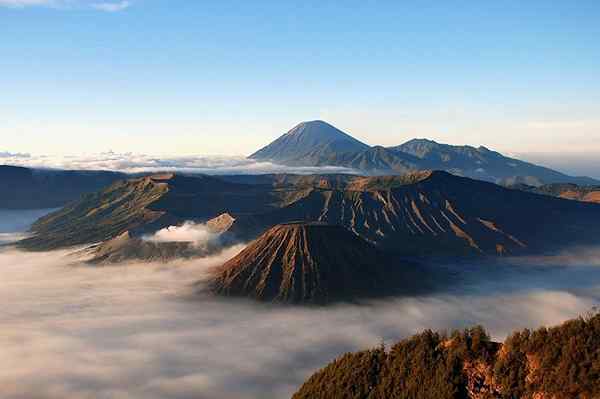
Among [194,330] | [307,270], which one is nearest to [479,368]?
[194,330]

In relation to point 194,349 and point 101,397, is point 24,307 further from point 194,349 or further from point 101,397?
point 101,397

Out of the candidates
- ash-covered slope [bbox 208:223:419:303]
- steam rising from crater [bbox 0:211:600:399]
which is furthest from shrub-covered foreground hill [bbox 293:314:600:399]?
ash-covered slope [bbox 208:223:419:303]

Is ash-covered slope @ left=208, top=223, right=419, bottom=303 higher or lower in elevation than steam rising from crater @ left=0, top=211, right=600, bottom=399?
higher

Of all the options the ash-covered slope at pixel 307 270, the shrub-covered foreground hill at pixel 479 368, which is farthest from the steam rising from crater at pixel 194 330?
the shrub-covered foreground hill at pixel 479 368

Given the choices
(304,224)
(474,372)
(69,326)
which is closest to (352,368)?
(474,372)

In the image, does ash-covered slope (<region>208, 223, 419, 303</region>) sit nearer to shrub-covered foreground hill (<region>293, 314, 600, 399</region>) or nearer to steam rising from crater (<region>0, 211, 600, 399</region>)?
steam rising from crater (<region>0, 211, 600, 399</region>)

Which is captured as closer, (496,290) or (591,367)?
(591,367)
